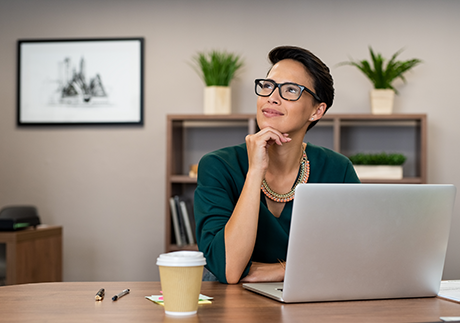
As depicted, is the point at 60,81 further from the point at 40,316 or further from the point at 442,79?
the point at 40,316

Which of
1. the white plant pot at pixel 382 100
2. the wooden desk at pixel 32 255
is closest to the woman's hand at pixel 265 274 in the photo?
the wooden desk at pixel 32 255

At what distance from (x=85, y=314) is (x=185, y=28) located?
9.36ft

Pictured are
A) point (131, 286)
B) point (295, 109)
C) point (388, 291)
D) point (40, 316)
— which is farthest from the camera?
point (295, 109)

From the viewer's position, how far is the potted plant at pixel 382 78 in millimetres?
3010

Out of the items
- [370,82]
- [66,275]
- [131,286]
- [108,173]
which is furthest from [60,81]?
[131,286]

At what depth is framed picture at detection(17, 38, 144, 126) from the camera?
3.43 meters

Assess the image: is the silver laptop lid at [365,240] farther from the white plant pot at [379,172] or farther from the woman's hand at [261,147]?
the white plant pot at [379,172]

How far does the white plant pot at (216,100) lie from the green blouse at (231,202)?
1479 millimetres

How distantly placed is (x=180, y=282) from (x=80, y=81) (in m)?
2.93

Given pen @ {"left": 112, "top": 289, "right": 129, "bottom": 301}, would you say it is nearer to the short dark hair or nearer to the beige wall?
the short dark hair

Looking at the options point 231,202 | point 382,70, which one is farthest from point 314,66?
point 382,70

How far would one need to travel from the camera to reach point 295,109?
4.89 feet

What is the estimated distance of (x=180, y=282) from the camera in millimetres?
818

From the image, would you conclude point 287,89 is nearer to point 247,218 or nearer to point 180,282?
point 247,218
